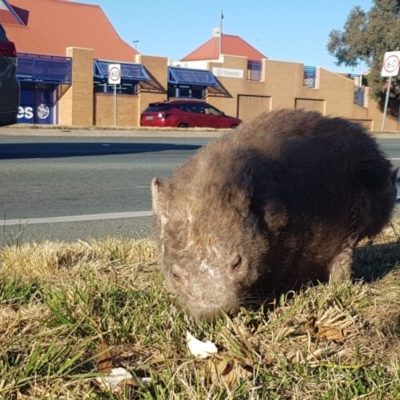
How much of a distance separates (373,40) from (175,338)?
1996 inches

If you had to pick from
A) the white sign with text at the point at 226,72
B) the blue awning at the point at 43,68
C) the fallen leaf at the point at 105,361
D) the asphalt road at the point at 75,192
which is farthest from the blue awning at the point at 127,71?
the fallen leaf at the point at 105,361

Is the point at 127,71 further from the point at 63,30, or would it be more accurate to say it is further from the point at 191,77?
the point at 63,30

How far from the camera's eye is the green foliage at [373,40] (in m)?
50.5

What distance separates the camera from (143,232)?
6.43 metres

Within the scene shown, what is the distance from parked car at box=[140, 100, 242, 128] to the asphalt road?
62.0 ft

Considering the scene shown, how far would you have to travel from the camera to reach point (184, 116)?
33969 mm

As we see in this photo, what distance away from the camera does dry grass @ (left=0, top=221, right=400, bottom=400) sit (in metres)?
2.66

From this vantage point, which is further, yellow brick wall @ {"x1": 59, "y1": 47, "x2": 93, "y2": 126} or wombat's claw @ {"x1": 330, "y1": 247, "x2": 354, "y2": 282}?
yellow brick wall @ {"x1": 59, "y1": 47, "x2": 93, "y2": 126}

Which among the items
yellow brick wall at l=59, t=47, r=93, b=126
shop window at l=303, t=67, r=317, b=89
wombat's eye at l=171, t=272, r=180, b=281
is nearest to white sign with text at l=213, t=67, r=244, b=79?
shop window at l=303, t=67, r=317, b=89

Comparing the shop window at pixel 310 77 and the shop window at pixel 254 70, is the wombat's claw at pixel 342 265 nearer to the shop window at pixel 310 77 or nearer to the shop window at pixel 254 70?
the shop window at pixel 254 70

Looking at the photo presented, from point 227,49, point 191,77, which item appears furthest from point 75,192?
point 227,49

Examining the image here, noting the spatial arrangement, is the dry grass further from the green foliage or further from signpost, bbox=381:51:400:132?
the green foliage

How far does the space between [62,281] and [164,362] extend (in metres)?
1.23

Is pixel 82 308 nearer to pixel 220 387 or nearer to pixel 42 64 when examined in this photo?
pixel 220 387
